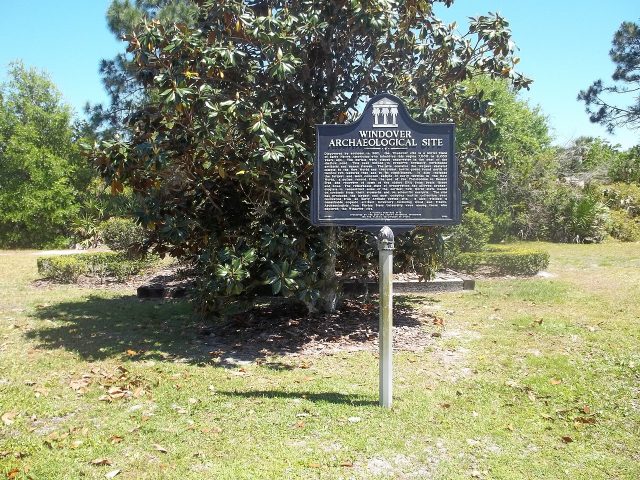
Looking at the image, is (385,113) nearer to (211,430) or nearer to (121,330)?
(211,430)

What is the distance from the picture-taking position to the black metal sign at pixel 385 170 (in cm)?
524

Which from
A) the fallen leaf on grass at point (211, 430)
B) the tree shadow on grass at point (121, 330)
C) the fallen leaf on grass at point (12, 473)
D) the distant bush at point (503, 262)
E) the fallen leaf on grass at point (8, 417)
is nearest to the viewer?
the fallen leaf on grass at point (12, 473)

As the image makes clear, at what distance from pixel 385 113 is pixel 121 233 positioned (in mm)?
Result: 12575

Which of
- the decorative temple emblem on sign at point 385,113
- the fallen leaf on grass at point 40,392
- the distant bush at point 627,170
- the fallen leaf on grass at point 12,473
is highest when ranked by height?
the distant bush at point 627,170

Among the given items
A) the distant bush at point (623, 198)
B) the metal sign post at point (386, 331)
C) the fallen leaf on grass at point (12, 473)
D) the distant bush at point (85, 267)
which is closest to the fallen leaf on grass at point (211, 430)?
the fallen leaf on grass at point (12, 473)

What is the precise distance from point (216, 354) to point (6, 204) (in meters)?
17.6

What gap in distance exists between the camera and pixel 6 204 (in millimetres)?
20953

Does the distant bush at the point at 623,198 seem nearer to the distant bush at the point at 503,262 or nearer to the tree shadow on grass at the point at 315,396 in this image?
the distant bush at the point at 503,262

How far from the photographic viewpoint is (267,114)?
613 centimetres

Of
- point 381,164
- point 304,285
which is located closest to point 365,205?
point 381,164

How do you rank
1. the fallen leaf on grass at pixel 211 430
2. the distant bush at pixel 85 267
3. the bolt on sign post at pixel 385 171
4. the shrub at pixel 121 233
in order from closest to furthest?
the fallen leaf on grass at pixel 211 430 → the bolt on sign post at pixel 385 171 → the distant bush at pixel 85 267 → the shrub at pixel 121 233

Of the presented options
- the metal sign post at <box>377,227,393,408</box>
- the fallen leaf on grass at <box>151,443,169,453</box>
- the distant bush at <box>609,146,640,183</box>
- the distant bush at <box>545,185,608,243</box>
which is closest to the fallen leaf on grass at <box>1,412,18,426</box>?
the fallen leaf on grass at <box>151,443,169,453</box>

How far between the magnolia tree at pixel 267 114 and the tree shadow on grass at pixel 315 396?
1.32 metres

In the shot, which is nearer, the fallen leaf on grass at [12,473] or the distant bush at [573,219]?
the fallen leaf on grass at [12,473]
